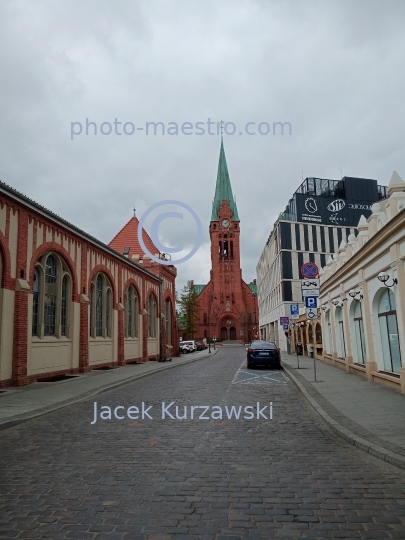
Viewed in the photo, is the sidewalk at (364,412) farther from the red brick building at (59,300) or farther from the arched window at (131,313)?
the arched window at (131,313)

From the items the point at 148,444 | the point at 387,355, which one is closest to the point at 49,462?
the point at 148,444

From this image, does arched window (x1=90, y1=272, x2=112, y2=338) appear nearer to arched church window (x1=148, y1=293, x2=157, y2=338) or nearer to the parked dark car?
the parked dark car

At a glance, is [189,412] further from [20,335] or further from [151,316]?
[151,316]

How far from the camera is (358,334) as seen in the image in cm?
1755

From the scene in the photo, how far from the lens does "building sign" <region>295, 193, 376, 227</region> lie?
177ft

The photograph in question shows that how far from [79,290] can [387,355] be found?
1346cm

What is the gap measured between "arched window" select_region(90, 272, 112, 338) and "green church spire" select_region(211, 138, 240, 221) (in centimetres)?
6154

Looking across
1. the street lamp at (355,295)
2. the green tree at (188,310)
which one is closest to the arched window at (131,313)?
the street lamp at (355,295)

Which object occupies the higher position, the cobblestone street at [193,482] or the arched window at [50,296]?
the arched window at [50,296]

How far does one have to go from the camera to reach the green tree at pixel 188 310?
75438 millimetres

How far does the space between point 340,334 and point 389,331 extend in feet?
26.0

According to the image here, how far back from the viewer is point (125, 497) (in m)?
4.74

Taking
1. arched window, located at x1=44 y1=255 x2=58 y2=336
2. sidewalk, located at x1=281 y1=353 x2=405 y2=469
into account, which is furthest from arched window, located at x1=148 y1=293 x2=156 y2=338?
Result: sidewalk, located at x1=281 y1=353 x2=405 y2=469

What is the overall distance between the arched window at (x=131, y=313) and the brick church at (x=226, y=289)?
57.1m
